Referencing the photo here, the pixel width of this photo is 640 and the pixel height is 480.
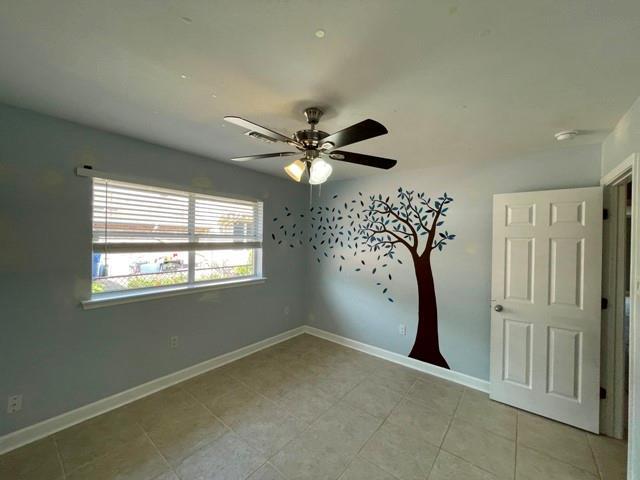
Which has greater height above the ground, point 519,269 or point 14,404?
point 519,269

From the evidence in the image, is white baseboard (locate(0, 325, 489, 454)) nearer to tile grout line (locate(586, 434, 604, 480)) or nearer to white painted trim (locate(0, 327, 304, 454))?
white painted trim (locate(0, 327, 304, 454))

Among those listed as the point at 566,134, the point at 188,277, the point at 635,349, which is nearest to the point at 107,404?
the point at 188,277

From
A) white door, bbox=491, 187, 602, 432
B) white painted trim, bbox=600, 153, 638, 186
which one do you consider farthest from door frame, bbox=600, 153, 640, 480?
white door, bbox=491, 187, 602, 432

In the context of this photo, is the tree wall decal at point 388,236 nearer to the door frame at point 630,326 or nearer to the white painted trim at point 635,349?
the door frame at point 630,326

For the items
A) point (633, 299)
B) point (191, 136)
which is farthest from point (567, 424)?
point (191, 136)

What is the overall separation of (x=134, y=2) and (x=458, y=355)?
3.58 m

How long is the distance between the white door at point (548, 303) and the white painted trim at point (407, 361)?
0.23 m

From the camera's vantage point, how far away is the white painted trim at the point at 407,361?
2.68 m

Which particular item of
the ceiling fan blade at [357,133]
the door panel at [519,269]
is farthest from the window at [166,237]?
the door panel at [519,269]

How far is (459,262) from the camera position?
279 centimetres

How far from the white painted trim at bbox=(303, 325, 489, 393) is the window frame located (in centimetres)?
134

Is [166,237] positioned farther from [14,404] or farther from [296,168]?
[296,168]

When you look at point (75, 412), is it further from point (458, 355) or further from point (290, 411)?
point (458, 355)

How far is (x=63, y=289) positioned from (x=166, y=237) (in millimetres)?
845
